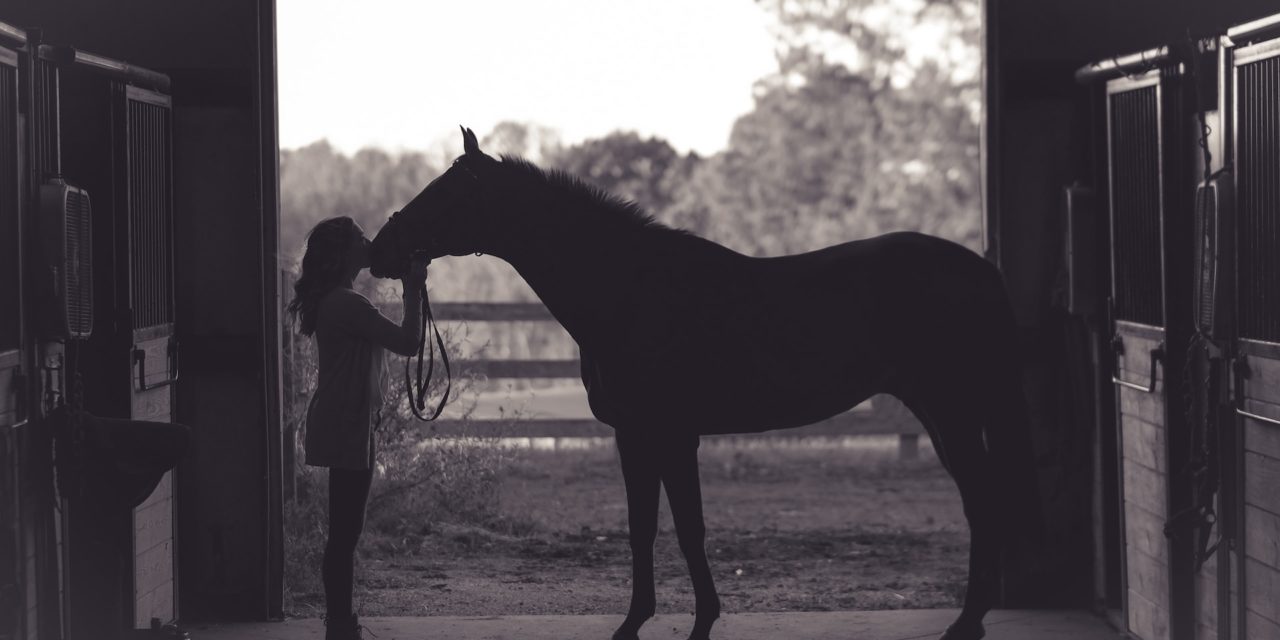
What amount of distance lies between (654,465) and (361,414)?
0.84 m

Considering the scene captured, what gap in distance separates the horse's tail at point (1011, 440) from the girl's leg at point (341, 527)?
70.4 inches

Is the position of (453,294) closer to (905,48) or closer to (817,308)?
(905,48)

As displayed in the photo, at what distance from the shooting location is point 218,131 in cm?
425

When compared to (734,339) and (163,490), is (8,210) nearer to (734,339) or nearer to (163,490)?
(163,490)

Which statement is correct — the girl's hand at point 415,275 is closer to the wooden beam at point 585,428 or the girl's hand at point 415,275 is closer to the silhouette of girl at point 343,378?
the silhouette of girl at point 343,378

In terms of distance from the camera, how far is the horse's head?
3504 millimetres

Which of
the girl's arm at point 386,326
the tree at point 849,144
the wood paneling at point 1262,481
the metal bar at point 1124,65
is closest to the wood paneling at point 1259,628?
the wood paneling at point 1262,481

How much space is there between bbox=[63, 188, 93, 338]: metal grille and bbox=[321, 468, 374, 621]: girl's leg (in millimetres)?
719

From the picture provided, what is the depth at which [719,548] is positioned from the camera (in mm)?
5996

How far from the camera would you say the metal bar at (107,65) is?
3104mm

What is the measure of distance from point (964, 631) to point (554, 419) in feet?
15.7

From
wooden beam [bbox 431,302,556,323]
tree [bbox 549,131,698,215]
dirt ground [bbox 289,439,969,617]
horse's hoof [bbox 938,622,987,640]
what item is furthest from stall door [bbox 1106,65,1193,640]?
tree [bbox 549,131,698,215]

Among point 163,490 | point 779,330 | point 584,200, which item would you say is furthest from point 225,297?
point 779,330

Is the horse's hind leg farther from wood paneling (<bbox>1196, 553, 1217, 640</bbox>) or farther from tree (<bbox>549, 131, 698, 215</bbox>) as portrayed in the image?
tree (<bbox>549, 131, 698, 215</bbox>)
